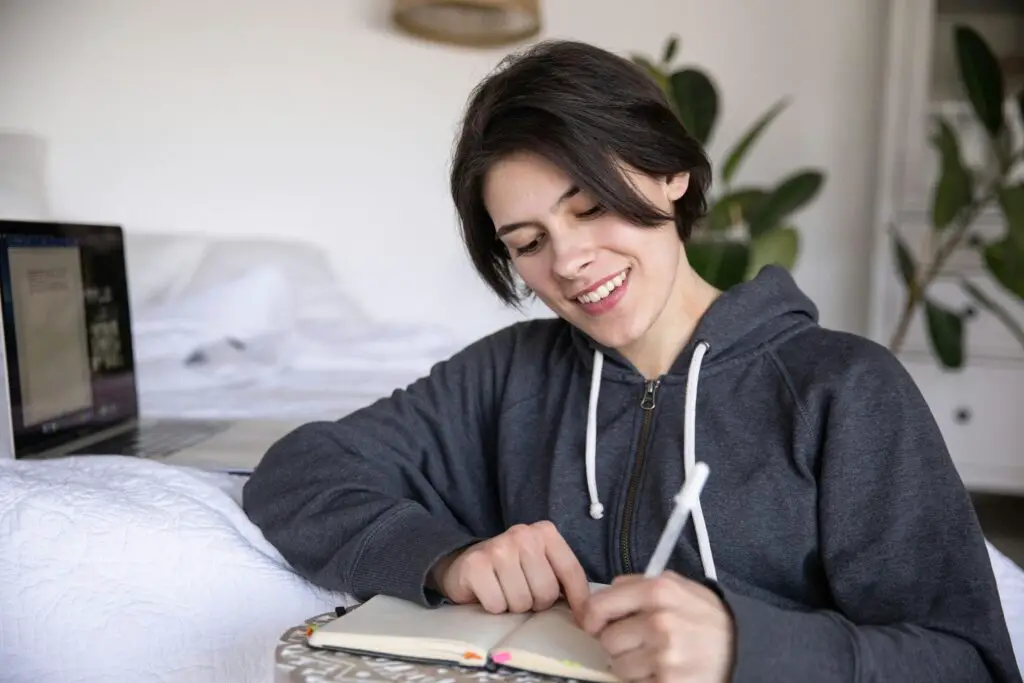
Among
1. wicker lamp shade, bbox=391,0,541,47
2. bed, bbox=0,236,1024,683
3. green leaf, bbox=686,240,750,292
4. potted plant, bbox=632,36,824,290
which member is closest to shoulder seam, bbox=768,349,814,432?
bed, bbox=0,236,1024,683

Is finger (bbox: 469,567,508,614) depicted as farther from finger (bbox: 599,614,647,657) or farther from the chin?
the chin

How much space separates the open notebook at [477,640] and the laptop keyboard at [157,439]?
57cm

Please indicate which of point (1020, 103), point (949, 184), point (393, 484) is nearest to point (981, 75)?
point (1020, 103)

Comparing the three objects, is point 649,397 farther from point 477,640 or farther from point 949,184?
point 949,184

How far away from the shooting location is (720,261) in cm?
177

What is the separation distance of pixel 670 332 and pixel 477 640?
37 centimetres

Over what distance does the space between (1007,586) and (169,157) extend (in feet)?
6.34

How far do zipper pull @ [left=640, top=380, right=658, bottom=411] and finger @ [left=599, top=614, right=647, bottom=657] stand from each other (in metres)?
0.30

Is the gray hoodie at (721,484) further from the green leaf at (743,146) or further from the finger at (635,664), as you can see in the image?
the green leaf at (743,146)

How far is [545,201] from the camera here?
0.78 m

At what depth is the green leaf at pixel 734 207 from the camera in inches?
78.1

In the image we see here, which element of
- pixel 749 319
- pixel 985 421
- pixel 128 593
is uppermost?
pixel 749 319

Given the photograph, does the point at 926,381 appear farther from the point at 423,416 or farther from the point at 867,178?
the point at 423,416

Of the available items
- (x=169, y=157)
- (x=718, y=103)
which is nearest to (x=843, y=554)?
(x=718, y=103)
